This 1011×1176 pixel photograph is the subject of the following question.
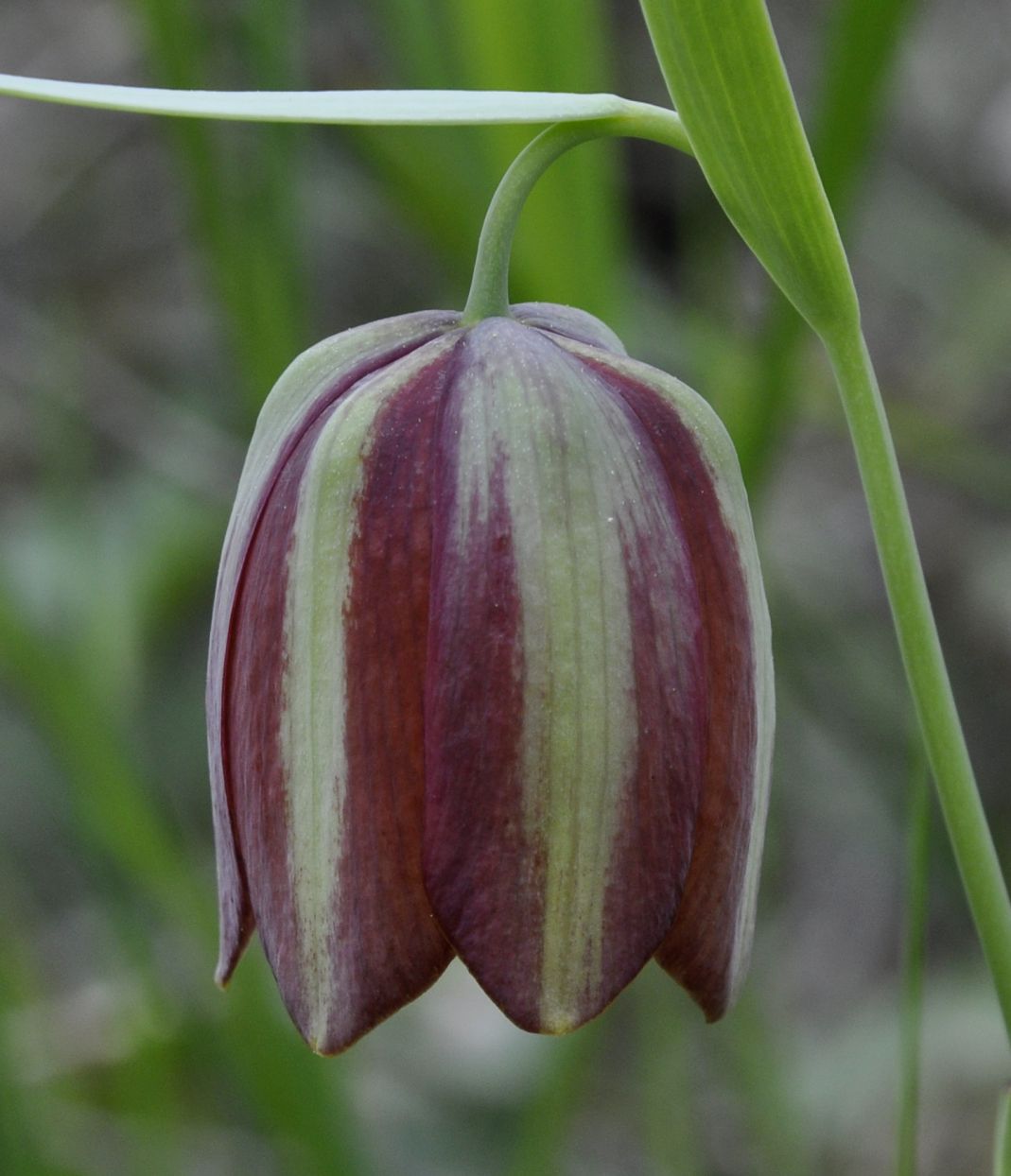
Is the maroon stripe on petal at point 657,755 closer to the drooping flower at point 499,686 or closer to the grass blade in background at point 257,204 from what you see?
the drooping flower at point 499,686

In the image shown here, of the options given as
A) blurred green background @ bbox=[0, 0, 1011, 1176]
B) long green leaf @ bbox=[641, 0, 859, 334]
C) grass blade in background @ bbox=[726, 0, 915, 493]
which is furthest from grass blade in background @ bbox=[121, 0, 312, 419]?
long green leaf @ bbox=[641, 0, 859, 334]

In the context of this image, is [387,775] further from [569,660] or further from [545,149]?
[545,149]

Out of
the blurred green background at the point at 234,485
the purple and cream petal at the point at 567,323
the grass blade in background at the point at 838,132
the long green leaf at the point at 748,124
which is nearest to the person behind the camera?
the long green leaf at the point at 748,124

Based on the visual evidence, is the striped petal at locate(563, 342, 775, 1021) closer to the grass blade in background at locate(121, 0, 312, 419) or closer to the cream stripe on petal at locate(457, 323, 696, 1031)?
the cream stripe on petal at locate(457, 323, 696, 1031)

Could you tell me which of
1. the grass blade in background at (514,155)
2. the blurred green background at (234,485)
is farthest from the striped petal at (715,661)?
the grass blade in background at (514,155)

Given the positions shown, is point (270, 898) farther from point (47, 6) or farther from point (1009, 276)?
point (47, 6)

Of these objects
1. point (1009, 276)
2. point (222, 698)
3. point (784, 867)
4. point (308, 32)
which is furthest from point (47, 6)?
point (222, 698)
